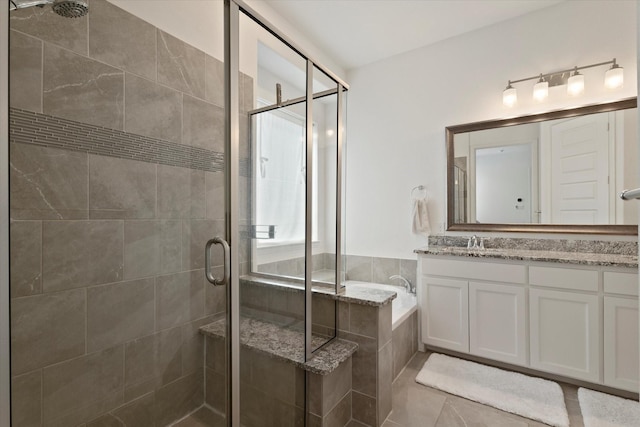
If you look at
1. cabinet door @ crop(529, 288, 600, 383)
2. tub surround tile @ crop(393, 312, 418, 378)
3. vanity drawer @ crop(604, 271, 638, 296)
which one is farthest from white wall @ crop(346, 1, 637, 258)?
vanity drawer @ crop(604, 271, 638, 296)

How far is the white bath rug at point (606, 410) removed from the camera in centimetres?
167

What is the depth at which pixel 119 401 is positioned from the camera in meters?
1.43

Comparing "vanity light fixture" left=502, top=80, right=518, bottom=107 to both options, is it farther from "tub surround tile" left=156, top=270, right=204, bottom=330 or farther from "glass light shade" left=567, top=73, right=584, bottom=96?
"tub surround tile" left=156, top=270, right=204, bottom=330

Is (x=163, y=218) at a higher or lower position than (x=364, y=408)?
higher

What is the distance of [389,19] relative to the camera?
259cm

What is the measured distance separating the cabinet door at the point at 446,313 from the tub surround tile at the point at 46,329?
231 cm

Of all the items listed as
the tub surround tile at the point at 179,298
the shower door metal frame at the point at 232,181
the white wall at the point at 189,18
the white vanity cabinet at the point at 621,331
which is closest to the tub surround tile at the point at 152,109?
the white wall at the point at 189,18

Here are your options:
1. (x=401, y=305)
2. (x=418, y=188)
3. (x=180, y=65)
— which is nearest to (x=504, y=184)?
(x=418, y=188)

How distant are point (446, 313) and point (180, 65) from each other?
2.58 m

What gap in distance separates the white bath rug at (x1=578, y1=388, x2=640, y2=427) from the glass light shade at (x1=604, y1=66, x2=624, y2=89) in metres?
2.13

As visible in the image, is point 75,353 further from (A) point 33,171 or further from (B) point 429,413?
(B) point 429,413

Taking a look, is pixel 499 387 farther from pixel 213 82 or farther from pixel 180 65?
pixel 180 65

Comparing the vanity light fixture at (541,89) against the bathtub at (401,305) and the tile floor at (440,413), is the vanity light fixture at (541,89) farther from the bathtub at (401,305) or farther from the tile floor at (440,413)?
the tile floor at (440,413)

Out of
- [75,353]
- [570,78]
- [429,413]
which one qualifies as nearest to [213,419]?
[75,353]
